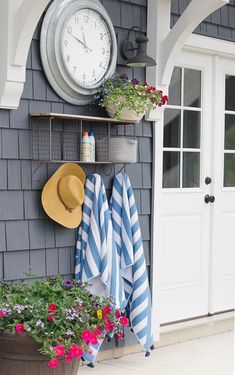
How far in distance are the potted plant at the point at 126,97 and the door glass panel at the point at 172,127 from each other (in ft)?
1.85

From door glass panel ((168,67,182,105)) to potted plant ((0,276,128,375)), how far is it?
1780 millimetres

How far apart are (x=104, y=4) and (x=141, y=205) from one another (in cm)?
125

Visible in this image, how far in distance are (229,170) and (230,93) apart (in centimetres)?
56

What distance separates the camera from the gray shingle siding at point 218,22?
4.71 meters

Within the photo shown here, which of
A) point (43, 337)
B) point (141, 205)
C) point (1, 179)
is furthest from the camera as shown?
point (141, 205)

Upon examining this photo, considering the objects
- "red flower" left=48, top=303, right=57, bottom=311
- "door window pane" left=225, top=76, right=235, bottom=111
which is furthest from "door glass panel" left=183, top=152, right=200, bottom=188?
"red flower" left=48, top=303, right=57, bottom=311

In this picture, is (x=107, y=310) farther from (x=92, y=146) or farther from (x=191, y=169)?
(x=191, y=169)

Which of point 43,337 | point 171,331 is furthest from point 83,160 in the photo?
point 171,331

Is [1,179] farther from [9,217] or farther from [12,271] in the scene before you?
[12,271]

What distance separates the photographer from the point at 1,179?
3.83 m

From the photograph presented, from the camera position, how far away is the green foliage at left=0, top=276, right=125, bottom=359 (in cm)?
336

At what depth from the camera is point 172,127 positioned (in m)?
4.86

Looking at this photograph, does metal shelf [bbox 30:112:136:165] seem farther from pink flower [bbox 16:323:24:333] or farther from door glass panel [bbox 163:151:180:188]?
pink flower [bbox 16:323:24:333]

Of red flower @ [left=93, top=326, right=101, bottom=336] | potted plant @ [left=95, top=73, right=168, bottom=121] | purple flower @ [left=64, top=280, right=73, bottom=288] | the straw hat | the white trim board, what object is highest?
the white trim board
